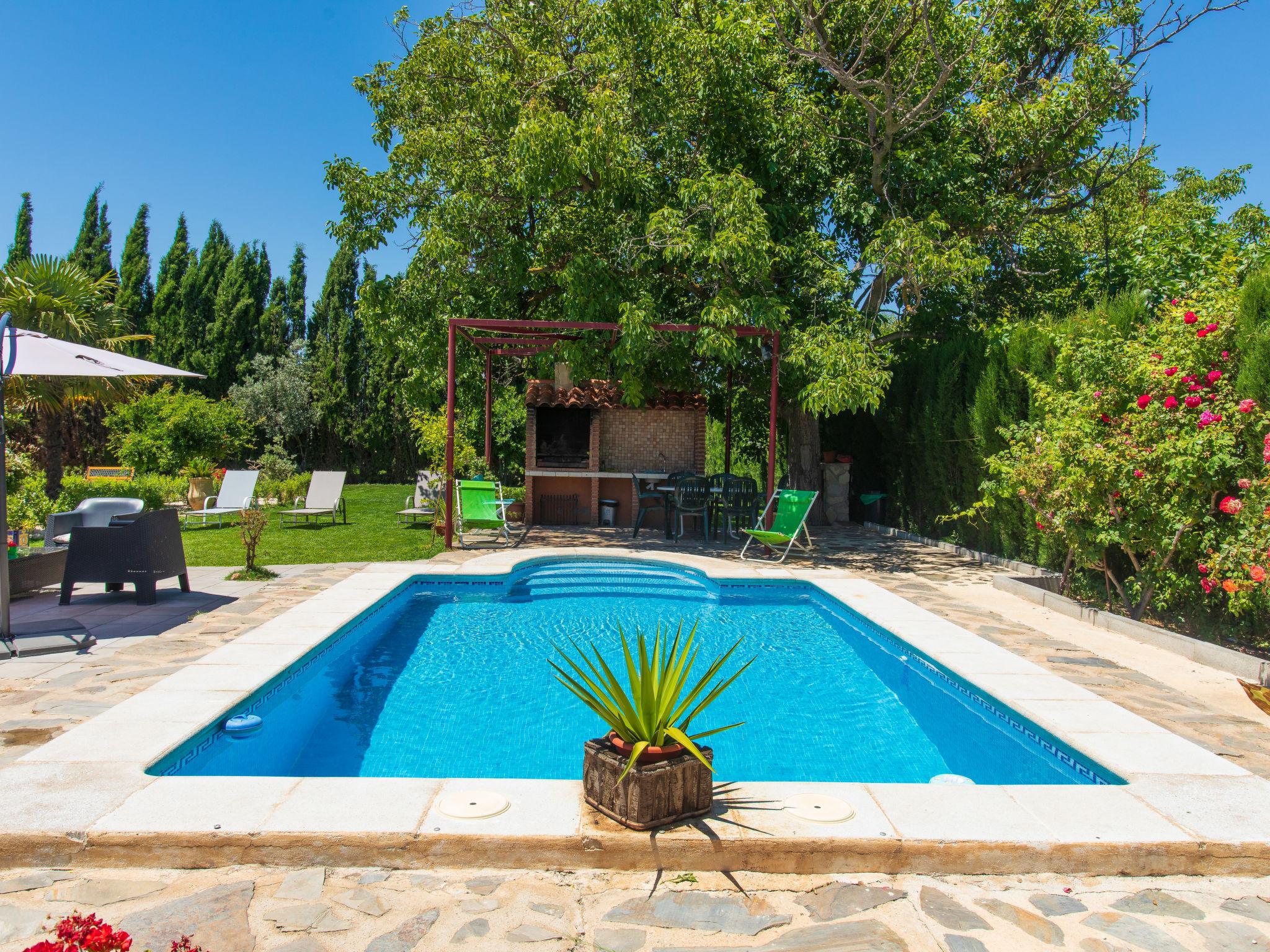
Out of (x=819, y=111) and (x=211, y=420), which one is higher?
(x=819, y=111)

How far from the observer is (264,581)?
7887 millimetres

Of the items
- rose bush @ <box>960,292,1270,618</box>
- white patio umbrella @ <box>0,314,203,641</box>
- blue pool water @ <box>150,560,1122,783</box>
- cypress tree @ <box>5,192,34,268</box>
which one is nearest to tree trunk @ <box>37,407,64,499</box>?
white patio umbrella @ <box>0,314,203,641</box>

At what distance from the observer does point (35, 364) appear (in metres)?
5.68

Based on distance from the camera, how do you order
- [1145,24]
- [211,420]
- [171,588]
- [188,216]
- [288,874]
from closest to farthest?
[288,874] → [171,588] → [1145,24] → [211,420] → [188,216]

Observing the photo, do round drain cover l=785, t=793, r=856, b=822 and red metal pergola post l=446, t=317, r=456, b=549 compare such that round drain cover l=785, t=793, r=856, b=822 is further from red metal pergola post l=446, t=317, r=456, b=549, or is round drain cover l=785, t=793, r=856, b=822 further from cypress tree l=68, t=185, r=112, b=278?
cypress tree l=68, t=185, r=112, b=278

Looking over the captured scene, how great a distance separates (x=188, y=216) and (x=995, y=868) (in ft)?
96.4

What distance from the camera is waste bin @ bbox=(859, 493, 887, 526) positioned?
46.5 ft

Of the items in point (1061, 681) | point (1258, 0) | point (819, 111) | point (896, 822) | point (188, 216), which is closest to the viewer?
point (896, 822)

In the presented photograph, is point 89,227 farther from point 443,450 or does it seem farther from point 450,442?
point 450,442

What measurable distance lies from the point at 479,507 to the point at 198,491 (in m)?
7.52

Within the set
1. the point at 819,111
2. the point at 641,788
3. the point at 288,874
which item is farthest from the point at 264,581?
the point at 819,111

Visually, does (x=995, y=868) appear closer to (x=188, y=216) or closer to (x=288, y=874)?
(x=288, y=874)

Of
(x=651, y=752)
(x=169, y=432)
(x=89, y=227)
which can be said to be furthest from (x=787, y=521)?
(x=89, y=227)

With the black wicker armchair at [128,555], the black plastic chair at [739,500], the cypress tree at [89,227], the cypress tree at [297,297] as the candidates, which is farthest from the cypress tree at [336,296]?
the black wicker armchair at [128,555]
